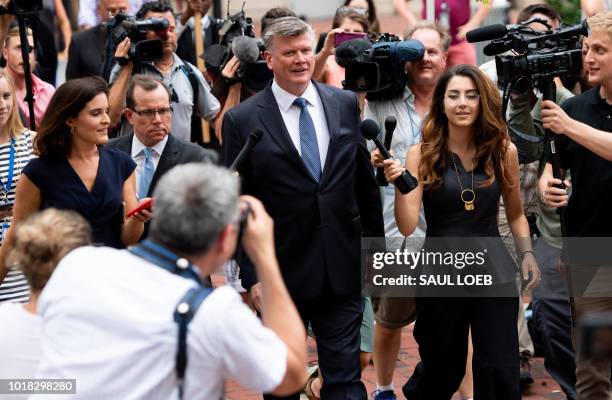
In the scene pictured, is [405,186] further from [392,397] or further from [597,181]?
[392,397]

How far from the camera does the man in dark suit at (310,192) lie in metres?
5.99

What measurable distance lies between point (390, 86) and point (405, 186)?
1789mm

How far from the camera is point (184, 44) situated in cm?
1012

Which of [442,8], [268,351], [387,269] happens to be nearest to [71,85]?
[387,269]

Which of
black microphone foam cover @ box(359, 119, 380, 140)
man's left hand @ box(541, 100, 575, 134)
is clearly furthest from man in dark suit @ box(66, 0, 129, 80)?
man's left hand @ box(541, 100, 575, 134)

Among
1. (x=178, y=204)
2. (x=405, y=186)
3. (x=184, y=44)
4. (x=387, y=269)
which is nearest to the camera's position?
(x=178, y=204)

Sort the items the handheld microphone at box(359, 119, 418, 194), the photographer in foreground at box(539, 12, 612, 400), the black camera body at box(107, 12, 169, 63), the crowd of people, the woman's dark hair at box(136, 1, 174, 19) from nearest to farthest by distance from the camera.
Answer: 1. the handheld microphone at box(359, 119, 418, 194)
2. the crowd of people
3. the photographer in foreground at box(539, 12, 612, 400)
4. the black camera body at box(107, 12, 169, 63)
5. the woman's dark hair at box(136, 1, 174, 19)

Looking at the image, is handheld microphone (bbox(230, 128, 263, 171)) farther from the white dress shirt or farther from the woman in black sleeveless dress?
the white dress shirt

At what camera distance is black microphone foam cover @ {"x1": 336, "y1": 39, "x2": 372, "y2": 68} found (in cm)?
716

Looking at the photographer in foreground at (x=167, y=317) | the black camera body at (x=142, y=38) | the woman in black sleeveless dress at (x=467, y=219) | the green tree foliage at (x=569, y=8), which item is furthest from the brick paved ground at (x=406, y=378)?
the green tree foliage at (x=569, y=8)

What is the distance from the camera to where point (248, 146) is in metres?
5.56

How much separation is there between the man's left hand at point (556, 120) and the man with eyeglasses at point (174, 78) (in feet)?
9.81

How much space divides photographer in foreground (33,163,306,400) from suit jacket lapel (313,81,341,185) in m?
2.49

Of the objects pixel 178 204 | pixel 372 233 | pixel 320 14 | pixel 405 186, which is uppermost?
pixel 178 204
